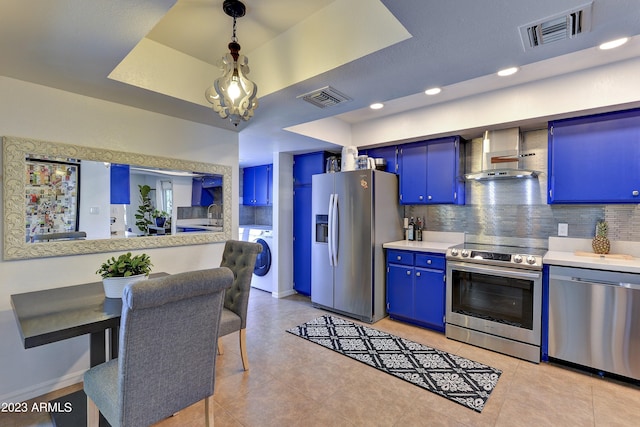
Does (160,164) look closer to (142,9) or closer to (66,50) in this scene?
(66,50)

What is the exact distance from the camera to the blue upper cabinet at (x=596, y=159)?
7.93 feet

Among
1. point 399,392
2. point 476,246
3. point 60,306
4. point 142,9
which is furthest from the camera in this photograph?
point 476,246

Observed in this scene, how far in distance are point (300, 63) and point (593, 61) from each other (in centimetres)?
239

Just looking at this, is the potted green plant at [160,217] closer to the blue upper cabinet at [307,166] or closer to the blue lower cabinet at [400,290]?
the blue upper cabinet at [307,166]

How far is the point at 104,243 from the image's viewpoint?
232 cm

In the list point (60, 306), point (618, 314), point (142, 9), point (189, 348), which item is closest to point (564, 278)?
point (618, 314)

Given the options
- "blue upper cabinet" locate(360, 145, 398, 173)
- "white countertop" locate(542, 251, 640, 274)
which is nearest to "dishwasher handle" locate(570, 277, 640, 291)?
"white countertop" locate(542, 251, 640, 274)

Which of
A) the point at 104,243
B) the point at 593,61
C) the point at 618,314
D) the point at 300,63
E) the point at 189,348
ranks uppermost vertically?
the point at 593,61

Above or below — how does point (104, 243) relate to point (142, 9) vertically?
below

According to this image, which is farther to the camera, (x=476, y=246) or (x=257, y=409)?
(x=476, y=246)

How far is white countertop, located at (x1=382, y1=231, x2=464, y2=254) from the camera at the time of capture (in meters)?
3.20

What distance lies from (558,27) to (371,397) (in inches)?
98.1

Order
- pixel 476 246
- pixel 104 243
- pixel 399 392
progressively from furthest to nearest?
pixel 476 246 → pixel 104 243 → pixel 399 392

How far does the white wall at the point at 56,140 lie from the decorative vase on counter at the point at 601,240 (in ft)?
13.1
